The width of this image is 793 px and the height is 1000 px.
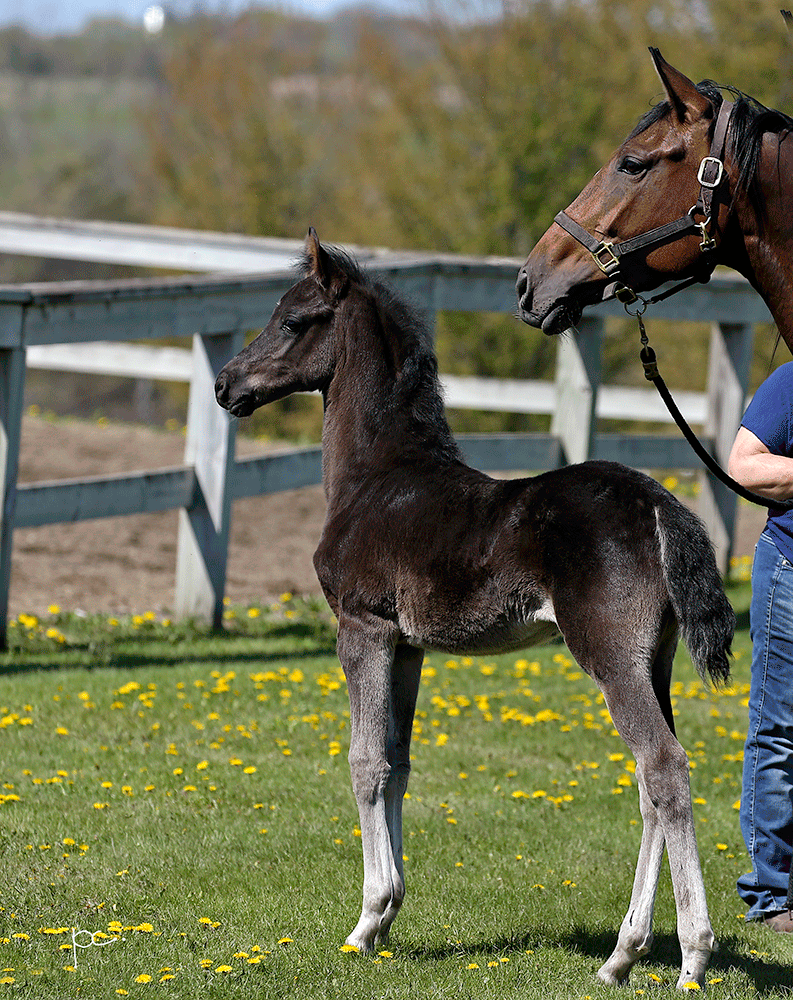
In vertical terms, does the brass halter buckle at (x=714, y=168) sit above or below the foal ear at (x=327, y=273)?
above

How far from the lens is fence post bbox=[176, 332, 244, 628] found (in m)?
7.71

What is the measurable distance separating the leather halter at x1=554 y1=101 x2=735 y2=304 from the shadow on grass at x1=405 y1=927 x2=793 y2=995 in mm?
2028

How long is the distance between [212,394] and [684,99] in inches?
180

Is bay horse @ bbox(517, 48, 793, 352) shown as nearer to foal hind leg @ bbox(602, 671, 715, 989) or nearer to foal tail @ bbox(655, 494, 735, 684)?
foal tail @ bbox(655, 494, 735, 684)

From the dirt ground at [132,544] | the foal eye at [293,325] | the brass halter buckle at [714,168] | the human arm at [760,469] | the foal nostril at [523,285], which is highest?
the brass halter buckle at [714,168]

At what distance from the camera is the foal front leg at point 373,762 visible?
3.78m

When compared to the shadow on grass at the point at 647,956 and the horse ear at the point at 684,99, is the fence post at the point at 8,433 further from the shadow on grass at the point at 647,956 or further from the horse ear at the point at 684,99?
the horse ear at the point at 684,99

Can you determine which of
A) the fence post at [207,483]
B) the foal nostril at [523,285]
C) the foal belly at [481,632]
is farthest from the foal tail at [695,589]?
the fence post at [207,483]

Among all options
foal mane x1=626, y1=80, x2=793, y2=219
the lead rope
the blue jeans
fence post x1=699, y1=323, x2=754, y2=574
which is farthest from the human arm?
fence post x1=699, y1=323, x2=754, y2=574

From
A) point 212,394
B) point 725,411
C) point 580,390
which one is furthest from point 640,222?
point 725,411

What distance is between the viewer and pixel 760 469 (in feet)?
13.4

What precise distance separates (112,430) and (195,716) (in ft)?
24.6

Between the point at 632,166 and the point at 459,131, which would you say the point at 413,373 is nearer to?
the point at 632,166

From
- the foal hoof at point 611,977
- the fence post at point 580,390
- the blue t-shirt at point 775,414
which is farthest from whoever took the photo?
the fence post at point 580,390
